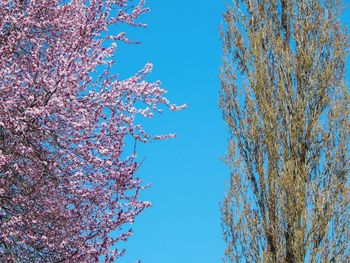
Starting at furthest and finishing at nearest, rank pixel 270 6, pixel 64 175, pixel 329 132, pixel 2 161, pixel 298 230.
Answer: pixel 270 6, pixel 329 132, pixel 298 230, pixel 64 175, pixel 2 161

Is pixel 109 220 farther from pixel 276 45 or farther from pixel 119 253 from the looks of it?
pixel 276 45

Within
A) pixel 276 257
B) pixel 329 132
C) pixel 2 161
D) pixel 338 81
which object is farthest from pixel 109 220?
pixel 338 81

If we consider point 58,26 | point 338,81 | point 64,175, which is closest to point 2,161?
point 64,175

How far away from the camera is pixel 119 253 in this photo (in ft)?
22.7

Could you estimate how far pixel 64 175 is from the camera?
6492 mm

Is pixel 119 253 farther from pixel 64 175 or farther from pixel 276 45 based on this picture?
pixel 276 45

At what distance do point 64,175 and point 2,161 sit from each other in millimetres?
779

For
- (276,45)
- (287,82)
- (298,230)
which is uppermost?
(276,45)

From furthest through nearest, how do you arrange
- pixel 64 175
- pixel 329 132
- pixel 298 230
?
pixel 329 132, pixel 298 230, pixel 64 175

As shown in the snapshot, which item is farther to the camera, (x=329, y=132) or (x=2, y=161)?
(x=329, y=132)

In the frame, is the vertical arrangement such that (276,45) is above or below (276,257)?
above

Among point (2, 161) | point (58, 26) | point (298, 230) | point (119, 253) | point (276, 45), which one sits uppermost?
point (276, 45)

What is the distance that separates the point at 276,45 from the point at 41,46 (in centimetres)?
624

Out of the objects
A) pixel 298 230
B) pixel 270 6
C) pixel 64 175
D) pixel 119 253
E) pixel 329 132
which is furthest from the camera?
pixel 270 6
